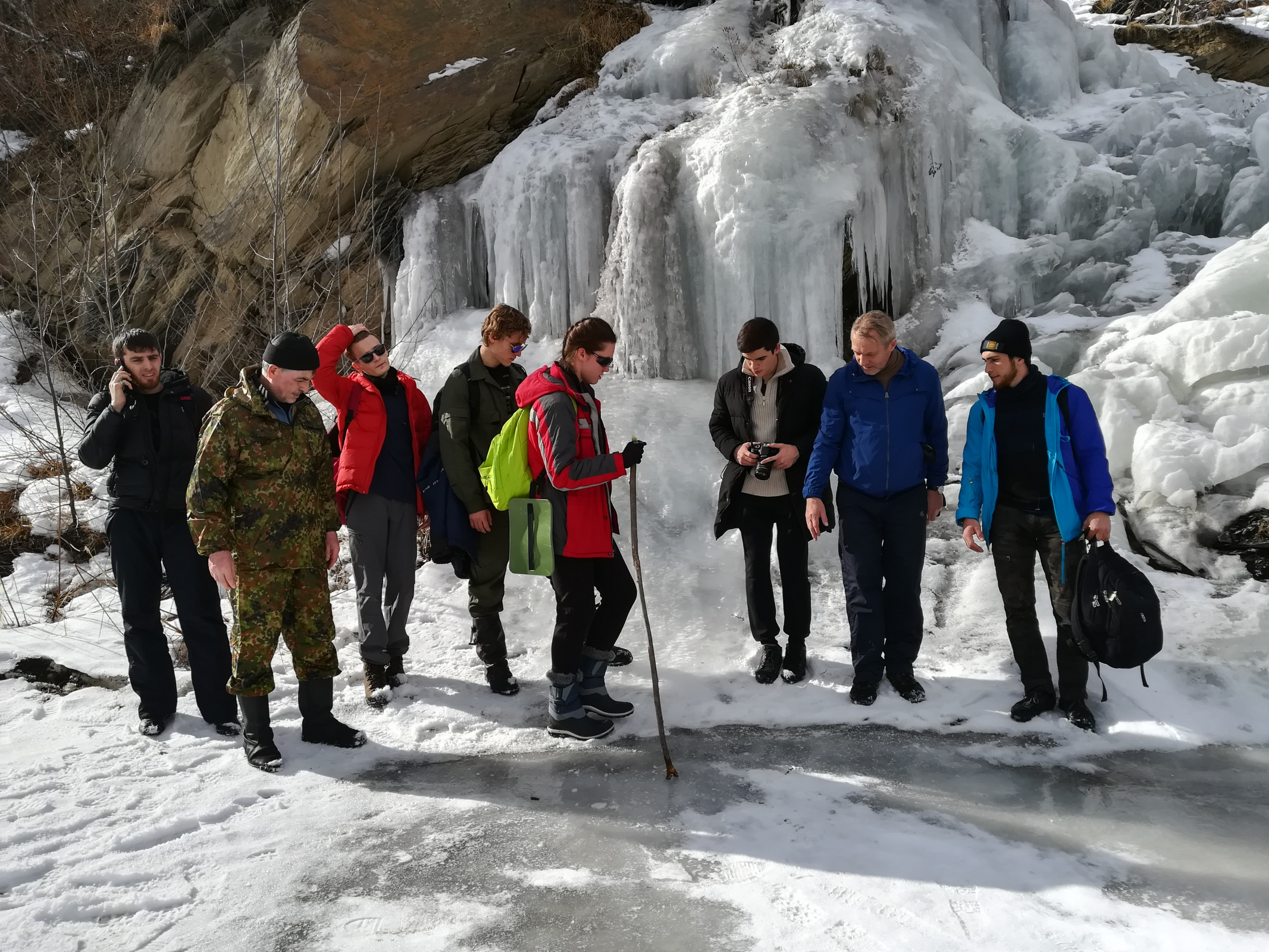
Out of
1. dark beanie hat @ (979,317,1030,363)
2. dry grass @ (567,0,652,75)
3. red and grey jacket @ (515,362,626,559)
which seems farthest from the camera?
dry grass @ (567,0,652,75)

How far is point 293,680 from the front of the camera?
464 centimetres

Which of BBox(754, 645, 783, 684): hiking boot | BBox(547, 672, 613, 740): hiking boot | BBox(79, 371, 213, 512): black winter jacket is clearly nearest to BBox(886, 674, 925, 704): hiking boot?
BBox(754, 645, 783, 684): hiking boot

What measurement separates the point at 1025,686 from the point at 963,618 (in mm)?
1064

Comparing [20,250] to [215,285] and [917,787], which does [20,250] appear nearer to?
[215,285]

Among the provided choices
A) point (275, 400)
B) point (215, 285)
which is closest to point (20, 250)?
point (215, 285)

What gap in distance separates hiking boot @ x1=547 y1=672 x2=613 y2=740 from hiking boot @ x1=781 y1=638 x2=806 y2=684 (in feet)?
3.11

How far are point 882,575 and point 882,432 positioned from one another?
673 mm

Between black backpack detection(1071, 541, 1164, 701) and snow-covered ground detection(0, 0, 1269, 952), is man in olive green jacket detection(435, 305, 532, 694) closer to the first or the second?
snow-covered ground detection(0, 0, 1269, 952)

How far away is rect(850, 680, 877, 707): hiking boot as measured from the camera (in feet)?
13.8

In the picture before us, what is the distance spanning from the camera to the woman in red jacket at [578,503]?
3.77 m

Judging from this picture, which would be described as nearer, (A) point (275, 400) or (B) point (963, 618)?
(A) point (275, 400)

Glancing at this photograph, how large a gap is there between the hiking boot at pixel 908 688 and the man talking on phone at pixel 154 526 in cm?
294

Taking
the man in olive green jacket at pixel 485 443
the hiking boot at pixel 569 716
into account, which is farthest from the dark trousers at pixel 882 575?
the man in olive green jacket at pixel 485 443

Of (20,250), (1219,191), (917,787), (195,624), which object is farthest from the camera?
(20,250)
